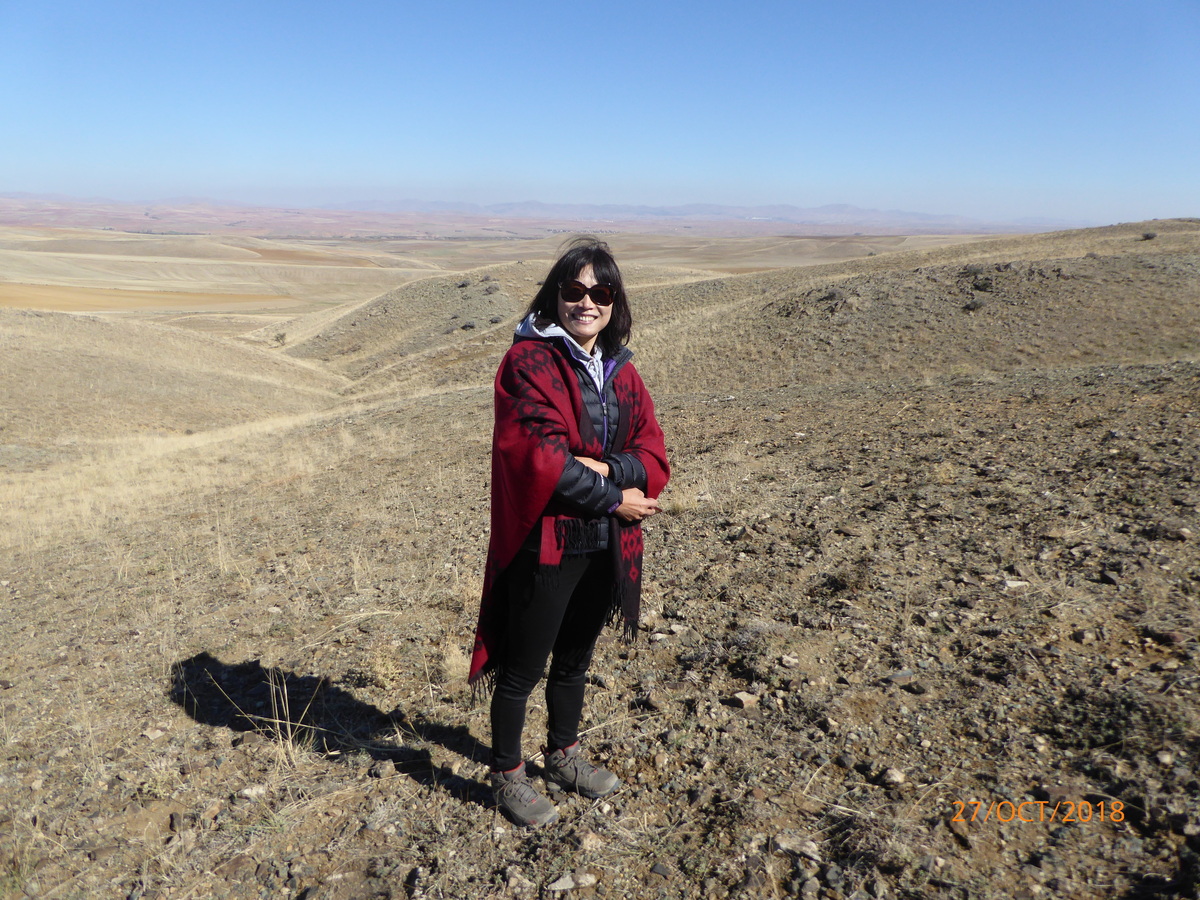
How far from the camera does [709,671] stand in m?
3.87

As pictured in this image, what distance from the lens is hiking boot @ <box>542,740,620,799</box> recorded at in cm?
302

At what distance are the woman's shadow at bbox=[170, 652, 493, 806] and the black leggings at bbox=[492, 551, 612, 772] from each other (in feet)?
1.55

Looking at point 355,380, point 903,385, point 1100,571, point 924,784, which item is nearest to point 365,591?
point 924,784

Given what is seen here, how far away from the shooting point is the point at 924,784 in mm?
2818

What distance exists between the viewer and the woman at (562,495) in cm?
246

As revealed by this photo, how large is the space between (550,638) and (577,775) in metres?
0.77

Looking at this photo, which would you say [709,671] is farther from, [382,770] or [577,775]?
[382,770]

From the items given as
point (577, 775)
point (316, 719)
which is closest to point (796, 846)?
point (577, 775)

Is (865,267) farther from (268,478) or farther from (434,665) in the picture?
(434,665)

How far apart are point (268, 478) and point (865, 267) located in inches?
1031

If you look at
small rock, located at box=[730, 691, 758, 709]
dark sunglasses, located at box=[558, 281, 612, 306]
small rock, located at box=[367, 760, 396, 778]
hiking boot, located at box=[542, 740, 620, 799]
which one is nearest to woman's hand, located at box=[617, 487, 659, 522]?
dark sunglasses, located at box=[558, 281, 612, 306]

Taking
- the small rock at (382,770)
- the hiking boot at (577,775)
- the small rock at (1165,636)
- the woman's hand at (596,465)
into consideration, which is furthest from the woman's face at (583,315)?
the small rock at (1165,636)

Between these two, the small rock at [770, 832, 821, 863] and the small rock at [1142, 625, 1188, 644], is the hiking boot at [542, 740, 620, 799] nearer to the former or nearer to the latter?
the small rock at [770, 832, 821, 863]

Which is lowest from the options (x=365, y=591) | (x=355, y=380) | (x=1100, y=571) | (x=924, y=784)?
(x=355, y=380)
